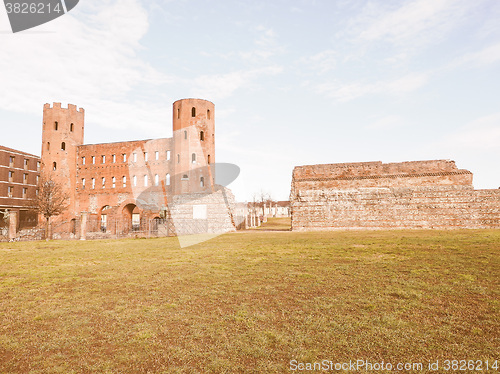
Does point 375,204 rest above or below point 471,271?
above

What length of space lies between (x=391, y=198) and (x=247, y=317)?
81.5 ft

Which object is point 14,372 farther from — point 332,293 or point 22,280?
point 22,280

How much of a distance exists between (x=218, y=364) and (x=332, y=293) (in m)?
3.15

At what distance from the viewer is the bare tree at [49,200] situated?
27.3m

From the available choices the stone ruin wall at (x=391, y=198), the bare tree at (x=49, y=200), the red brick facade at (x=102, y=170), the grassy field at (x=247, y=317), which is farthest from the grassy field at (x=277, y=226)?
the grassy field at (x=247, y=317)

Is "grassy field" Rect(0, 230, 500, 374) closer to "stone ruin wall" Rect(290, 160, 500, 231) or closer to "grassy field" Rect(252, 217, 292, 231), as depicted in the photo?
"stone ruin wall" Rect(290, 160, 500, 231)

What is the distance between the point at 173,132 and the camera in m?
34.6

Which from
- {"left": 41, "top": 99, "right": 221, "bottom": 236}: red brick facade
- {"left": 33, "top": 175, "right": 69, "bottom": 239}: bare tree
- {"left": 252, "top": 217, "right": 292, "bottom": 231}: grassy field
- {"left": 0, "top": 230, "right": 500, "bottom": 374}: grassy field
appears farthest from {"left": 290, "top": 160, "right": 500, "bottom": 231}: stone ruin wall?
{"left": 33, "top": 175, "right": 69, "bottom": 239}: bare tree

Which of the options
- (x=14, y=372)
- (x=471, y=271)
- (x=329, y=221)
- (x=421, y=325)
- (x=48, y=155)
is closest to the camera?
(x=14, y=372)

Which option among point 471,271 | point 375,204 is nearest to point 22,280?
point 471,271

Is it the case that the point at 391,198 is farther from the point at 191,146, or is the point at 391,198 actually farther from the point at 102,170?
the point at 102,170

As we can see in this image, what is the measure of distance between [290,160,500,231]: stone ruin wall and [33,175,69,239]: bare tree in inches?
838

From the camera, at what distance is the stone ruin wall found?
24.9 m

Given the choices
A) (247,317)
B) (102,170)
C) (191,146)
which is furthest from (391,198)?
(102,170)
